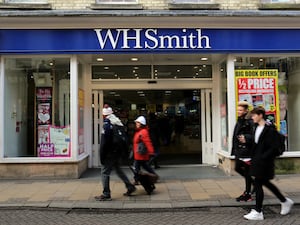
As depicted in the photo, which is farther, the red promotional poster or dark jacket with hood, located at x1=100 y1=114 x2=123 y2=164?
the red promotional poster

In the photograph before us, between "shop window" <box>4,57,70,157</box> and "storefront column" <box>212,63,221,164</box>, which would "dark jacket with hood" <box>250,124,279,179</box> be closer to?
"storefront column" <box>212,63,221,164</box>

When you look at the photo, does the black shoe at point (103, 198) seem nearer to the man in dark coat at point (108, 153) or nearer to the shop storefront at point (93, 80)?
the man in dark coat at point (108, 153)

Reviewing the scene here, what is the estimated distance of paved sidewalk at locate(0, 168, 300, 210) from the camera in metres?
7.11

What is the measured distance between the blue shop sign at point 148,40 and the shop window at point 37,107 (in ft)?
1.79

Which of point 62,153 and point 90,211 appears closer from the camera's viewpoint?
point 90,211

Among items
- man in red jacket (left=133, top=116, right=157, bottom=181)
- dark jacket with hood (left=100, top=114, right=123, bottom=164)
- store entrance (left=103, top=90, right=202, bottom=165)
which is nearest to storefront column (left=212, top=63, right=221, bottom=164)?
store entrance (left=103, top=90, right=202, bottom=165)

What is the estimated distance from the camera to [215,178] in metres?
9.52

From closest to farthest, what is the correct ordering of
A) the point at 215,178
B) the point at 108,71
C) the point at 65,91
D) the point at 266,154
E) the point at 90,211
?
the point at 266,154, the point at 90,211, the point at 215,178, the point at 65,91, the point at 108,71

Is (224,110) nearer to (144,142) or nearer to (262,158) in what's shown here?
(144,142)

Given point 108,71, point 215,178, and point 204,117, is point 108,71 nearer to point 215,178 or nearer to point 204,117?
point 204,117

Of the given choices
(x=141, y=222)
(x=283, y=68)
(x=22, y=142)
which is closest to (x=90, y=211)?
(x=141, y=222)

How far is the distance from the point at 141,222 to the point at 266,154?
2.30m

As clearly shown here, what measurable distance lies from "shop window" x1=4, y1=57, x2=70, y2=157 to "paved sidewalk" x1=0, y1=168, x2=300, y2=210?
1.08 m

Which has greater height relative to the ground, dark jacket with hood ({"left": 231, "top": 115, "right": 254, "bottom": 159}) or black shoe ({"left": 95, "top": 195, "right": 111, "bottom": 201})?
dark jacket with hood ({"left": 231, "top": 115, "right": 254, "bottom": 159})
